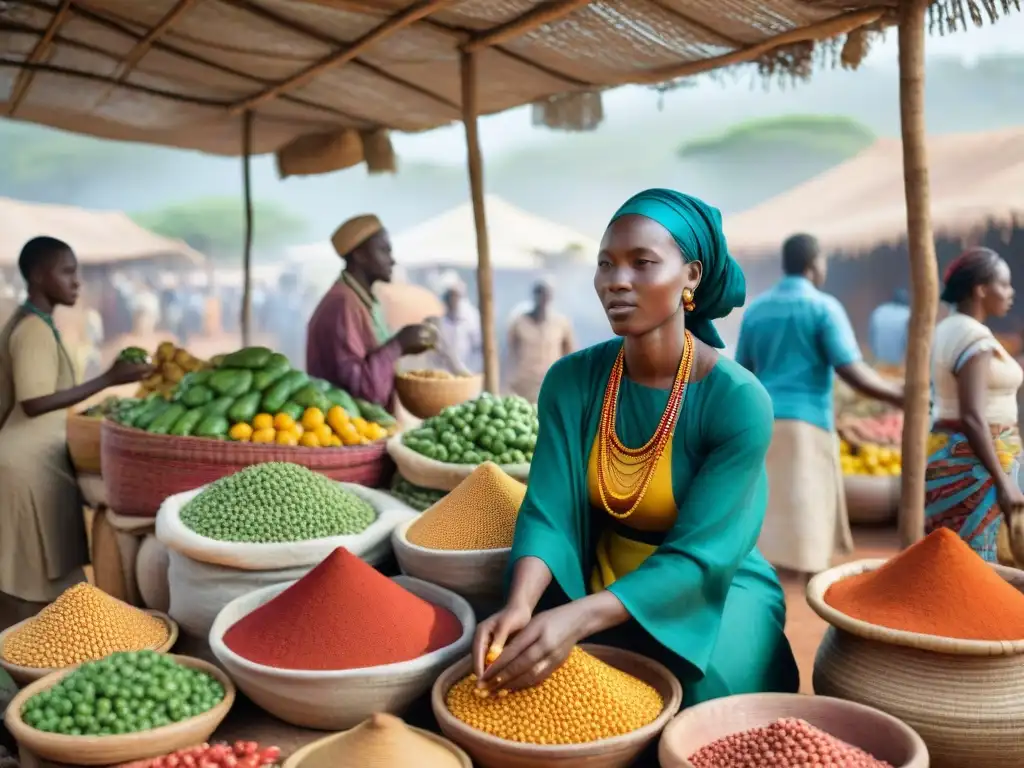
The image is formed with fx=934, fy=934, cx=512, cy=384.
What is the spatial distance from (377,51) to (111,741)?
10.1ft

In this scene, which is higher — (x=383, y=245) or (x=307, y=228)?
(x=307, y=228)

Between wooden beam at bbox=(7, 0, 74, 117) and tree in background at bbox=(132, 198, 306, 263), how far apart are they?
19472 mm

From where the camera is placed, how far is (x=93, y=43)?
3.91 metres

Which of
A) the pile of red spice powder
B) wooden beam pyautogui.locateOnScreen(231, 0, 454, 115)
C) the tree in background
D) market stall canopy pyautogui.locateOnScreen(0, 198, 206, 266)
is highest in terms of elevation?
the tree in background

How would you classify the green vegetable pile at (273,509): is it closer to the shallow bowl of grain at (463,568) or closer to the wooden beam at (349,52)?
the shallow bowl of grain at (463,568)

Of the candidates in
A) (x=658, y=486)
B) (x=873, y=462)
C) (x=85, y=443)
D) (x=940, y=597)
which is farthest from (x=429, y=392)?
(x=873, y=462)

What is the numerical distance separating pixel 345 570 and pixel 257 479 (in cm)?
56

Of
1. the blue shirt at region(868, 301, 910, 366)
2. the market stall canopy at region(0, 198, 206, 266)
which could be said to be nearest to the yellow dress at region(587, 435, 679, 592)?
the blue shirt at region(868, 301, 910, 366)

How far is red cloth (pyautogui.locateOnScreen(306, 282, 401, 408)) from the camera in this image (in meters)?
3.38

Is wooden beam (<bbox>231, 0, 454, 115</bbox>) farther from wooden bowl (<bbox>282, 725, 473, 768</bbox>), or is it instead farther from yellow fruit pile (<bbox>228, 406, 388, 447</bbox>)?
wooden bowl (<bbox>282, 725, 473, 768</bbox>)

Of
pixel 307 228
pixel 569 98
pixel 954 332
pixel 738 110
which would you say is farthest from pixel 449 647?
pixel 738 110

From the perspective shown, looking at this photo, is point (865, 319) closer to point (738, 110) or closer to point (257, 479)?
point (257, 479)

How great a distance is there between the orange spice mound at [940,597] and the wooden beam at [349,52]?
2231 millimetres

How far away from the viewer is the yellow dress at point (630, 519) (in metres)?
1.79
